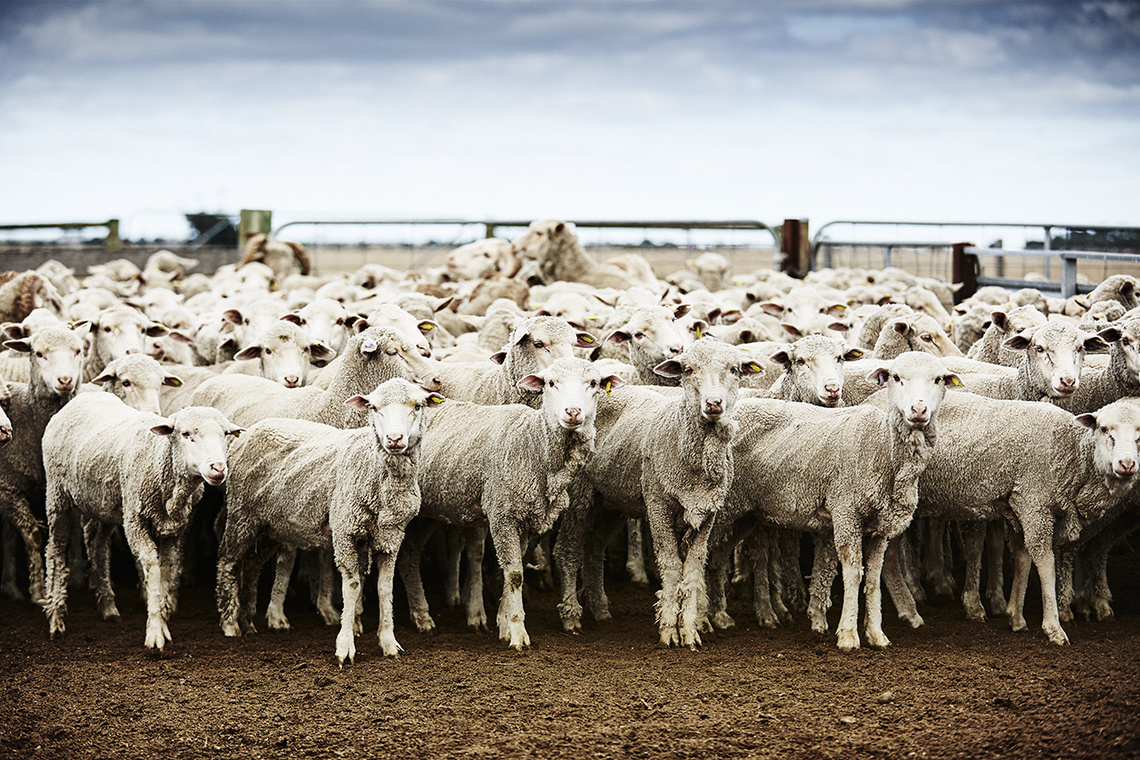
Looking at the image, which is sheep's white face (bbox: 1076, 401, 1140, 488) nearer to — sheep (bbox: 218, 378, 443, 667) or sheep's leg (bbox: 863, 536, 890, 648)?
sheep's leg (bbox: 863, 536, 890, 648)

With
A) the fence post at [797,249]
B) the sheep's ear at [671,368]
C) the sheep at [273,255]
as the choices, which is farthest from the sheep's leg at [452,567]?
the fence post at [797,249]

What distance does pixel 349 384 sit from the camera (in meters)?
7.84

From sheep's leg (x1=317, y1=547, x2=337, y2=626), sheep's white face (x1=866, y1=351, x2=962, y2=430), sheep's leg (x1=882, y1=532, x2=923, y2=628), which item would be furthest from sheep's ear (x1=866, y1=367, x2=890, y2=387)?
sheep's leg (x1=317, y1=547, x2=337, y2=626)

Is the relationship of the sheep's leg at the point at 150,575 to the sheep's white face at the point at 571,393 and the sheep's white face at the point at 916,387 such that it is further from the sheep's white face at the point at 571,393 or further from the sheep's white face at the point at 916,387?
the sheep's white face at the point at 916,387

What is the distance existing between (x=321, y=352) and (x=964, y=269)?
9.93 m

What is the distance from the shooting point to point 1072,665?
602 centimetres

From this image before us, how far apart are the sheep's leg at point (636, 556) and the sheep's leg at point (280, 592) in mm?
2514

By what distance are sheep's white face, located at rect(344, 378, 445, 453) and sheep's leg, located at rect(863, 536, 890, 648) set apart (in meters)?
2.68

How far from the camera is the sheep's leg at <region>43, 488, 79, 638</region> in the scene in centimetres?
712

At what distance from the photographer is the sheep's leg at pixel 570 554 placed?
713 cm

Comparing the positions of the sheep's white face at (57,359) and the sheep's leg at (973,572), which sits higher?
the sheep's white face at (57,359)

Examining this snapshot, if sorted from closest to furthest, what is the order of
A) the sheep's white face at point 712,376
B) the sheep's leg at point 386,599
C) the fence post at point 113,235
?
1. the sheep's white face at point 712,376
2. the sheep's leg at point 386,599
3. the fence post at point 113,235

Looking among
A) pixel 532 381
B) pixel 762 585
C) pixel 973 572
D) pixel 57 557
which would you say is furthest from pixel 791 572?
pixel 57 557

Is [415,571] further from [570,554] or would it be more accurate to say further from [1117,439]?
[1117,439]
